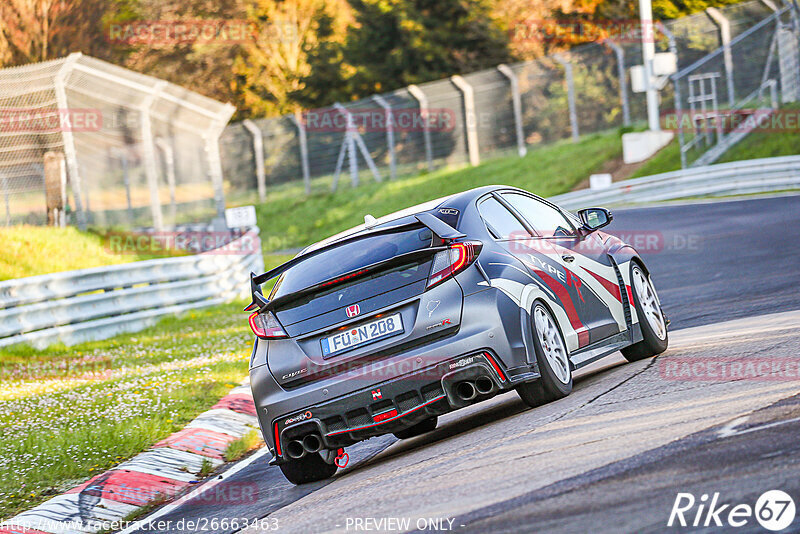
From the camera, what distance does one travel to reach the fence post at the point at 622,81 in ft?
116

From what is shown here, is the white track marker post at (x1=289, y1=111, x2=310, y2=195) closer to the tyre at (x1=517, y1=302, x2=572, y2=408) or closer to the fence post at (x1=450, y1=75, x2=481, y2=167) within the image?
the fence post at (x1=450, y1=75, x2=481, y2=167)

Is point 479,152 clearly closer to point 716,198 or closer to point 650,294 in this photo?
point 716,198

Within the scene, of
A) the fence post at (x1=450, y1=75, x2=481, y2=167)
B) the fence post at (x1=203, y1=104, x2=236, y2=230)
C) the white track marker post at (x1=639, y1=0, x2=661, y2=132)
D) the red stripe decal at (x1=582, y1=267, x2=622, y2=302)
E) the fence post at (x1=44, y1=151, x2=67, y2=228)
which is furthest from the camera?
the fence post at (x1=450, y1=75, x2=481, y2=167)

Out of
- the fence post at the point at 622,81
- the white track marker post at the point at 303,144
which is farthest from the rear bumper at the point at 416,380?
the white track marker post at the point at 303,144

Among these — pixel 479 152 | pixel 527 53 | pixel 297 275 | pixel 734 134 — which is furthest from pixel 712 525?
pixel 527 53

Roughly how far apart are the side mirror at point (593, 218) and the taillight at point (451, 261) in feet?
6.59

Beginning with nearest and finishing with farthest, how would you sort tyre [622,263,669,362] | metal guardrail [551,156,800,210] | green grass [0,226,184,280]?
tyre [622,263,669,362] → green grass [0,226,184,280] → metal guardrail [551,156,800,210]

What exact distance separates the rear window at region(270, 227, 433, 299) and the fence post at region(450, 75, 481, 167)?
31.0m

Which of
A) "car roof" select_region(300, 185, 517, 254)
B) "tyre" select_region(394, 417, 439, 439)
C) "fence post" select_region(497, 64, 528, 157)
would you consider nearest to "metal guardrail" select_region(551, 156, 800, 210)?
"fence post" select_region(497, 64, 528, 157)

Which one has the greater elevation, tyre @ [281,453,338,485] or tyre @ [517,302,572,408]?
tyre @ [517,302,572,408]

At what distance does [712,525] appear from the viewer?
4340mm

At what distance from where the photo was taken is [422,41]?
4828 centimetres

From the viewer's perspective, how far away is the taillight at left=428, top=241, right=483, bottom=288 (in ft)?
22.5

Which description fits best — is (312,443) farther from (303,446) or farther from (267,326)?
(267,326)
